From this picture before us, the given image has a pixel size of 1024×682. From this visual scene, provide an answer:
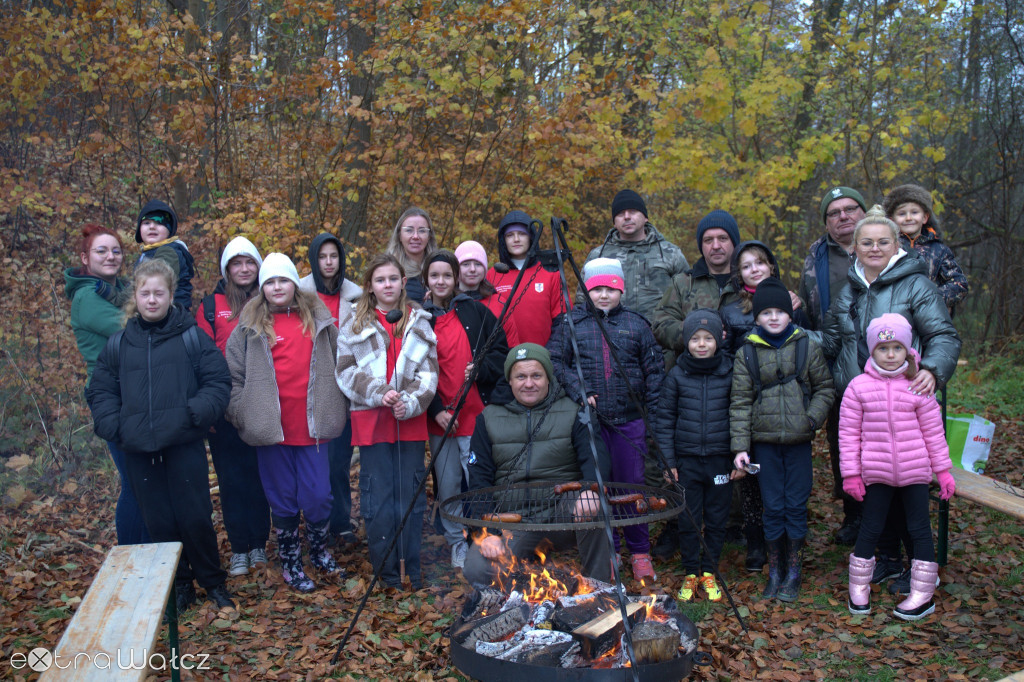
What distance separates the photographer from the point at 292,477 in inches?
184

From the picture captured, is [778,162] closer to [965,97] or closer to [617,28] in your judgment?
[617,28]

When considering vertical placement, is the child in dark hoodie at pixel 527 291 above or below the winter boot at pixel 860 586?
above

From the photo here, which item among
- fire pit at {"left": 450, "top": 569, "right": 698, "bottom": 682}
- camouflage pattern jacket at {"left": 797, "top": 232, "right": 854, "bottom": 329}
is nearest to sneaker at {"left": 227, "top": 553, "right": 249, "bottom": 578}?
fire pit at {"left": 450, "top": 569, "right": 698, "bottom": 682}

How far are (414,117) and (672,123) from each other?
2564 mm

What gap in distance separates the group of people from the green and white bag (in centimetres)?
86

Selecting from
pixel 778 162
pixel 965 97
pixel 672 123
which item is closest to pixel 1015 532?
pixel 778 162

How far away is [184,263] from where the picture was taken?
498 centimetres

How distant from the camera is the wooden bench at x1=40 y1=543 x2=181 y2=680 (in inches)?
104

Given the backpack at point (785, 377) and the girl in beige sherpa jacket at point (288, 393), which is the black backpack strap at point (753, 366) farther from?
the girl in beige sherpa jacket at point (288, 393)

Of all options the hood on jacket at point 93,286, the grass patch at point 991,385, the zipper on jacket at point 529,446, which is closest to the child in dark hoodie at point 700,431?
the zipper on jacket at point 529,446

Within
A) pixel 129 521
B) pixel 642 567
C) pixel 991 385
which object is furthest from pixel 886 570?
pixel 991 385

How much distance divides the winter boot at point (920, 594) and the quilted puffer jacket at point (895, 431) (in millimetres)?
484

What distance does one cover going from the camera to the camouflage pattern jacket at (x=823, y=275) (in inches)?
199

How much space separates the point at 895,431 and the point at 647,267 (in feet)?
6.39
